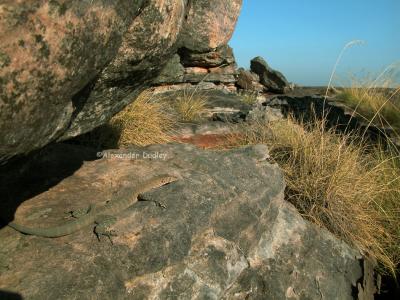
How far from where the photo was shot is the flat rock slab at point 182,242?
2.58 m

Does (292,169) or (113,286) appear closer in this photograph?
(113,286)

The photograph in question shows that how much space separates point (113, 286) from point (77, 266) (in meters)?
0.25

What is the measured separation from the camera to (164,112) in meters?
7.86

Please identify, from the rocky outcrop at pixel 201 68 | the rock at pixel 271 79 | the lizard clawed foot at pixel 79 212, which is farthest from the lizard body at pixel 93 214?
the rock at pixel 271 79

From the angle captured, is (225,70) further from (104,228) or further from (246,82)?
(104,228)

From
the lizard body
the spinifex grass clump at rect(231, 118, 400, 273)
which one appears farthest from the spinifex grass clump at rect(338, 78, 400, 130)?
the lizard body

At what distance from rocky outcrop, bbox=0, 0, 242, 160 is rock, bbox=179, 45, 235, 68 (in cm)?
825

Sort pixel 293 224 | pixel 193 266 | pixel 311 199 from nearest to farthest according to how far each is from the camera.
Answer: pixel 193 266, pixel 293 224, pixel 311 199

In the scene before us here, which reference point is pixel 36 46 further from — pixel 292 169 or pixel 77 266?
pixel 292 169

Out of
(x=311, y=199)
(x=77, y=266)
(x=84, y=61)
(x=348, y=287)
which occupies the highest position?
(x=84, y=61)

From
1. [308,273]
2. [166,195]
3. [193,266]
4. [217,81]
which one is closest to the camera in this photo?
[193,266]

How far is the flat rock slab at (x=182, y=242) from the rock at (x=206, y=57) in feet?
23.4

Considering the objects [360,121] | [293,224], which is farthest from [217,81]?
[293,224]

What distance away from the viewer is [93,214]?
3043mm
